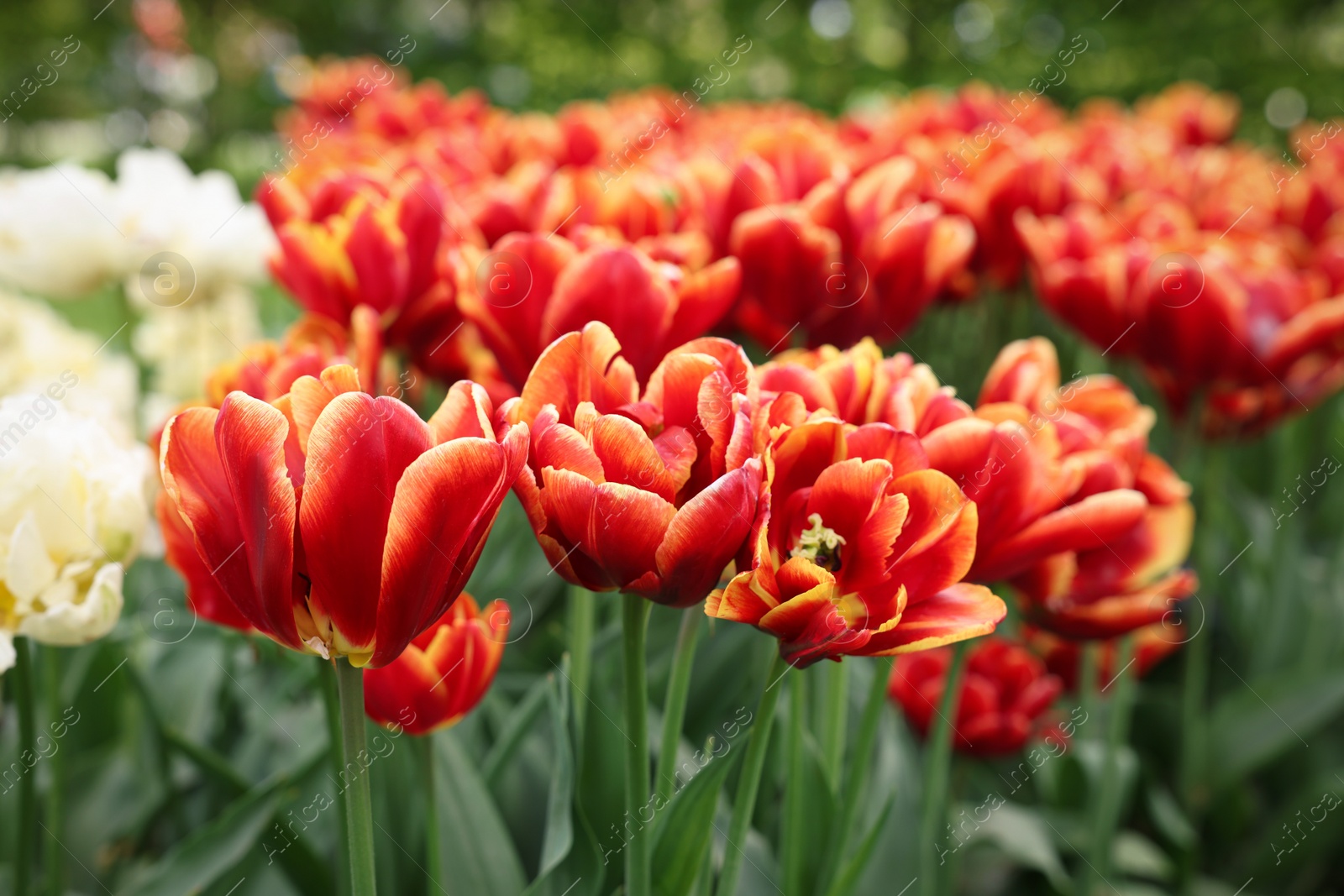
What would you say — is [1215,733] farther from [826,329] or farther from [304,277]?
[304,277]

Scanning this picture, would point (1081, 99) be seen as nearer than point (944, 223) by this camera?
No

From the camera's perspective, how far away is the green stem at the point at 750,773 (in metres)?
0.79

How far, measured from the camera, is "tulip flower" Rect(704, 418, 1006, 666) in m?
0.70

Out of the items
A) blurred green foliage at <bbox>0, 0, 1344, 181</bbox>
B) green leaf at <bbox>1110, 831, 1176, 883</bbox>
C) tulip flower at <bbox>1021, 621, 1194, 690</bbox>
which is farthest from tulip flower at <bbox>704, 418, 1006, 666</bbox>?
blurred green foliage at <bbox>0, 0, 1344, 181</bbox>

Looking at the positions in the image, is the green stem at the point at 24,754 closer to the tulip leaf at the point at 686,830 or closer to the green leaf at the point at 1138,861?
the tulip leaf at the point at 686,830

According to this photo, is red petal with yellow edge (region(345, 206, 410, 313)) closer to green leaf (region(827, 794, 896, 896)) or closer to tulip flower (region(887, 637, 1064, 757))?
green leaf (region(827, 794, 896, 896))

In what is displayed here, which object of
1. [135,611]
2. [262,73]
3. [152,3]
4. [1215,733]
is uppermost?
[152,3]

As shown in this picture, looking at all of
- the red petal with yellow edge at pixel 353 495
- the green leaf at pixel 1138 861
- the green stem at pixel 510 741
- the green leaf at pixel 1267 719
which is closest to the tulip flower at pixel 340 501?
the red petal with yellow edge at pixel 353 495

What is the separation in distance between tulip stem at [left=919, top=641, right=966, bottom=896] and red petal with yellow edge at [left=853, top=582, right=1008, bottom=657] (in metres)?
0.36

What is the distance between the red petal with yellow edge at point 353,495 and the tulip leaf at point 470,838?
20.7 inches

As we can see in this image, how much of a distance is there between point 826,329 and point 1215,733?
4.10ft

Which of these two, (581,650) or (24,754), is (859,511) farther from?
(24,754)

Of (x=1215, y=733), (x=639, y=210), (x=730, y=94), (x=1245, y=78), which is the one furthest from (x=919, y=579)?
(x=1245, y=78)

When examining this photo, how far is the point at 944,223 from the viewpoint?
1.54 m
